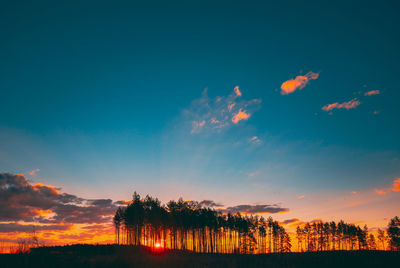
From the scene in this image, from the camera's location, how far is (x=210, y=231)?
3127 inches

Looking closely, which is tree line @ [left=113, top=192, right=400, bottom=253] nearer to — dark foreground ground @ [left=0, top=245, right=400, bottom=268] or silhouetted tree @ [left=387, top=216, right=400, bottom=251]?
silhouetted tree @ [left=387, top=216, right=400, bottom=251]

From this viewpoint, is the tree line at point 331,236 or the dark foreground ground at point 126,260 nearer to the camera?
the dark foreground ground at point 126,260

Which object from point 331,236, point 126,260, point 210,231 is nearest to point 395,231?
point 331,236

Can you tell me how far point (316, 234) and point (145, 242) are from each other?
7551 cm

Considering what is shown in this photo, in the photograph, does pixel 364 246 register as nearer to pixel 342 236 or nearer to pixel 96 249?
pixel 342 236

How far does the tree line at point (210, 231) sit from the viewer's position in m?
71.6

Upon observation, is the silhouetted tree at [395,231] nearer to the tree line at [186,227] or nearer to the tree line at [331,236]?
the tree line at [331,236]

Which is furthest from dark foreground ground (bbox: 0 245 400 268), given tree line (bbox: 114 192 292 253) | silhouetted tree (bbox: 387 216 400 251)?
silhouetted tree (bbox: 387 216 400 251)

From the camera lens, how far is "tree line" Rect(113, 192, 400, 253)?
71.6 m

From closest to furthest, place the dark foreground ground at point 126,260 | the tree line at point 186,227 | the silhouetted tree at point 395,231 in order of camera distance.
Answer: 1. the dark foreground ground at point 126,260
2. the tree line at point 186,227
3. the silhouetted tree at point 395,231

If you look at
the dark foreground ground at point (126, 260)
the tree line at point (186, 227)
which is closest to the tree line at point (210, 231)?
the tree line at point (186, 227)

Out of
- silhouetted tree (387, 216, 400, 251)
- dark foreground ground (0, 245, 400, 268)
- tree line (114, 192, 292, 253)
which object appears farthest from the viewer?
silhouetted tree (387, 216, 400, 251)

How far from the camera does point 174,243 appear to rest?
74812 millimetres

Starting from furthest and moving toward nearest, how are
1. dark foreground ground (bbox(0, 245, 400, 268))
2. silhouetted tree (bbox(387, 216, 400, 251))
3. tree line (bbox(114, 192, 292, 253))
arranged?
silhouetted tree (bbox(387, 216, 400, 251)) < tree line (bbox(114, 192, 292, 253)) < dark foreground ground (bbox(0, 245, 400, 268))
